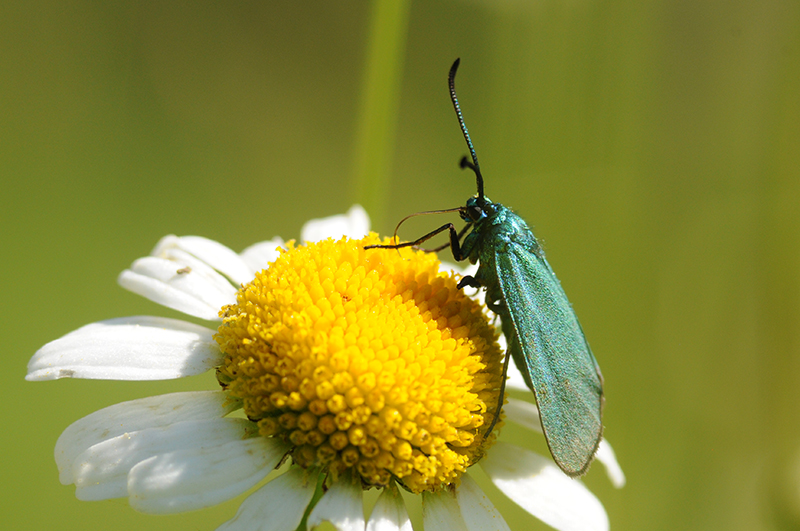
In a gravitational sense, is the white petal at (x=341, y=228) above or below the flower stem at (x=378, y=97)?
below

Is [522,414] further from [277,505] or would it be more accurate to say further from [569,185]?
[569,185]

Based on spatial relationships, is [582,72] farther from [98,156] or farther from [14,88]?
[14,88]

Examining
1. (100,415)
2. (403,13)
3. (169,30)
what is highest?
(169,30)

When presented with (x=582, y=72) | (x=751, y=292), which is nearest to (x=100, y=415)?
(x=582, y=72)

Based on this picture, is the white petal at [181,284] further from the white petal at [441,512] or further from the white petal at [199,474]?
the white petal at [441,512]

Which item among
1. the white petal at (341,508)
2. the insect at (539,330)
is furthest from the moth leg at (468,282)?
the white petal at (341,508)
